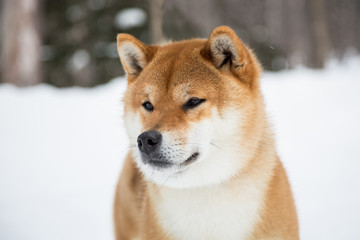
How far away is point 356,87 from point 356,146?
5.36 metres

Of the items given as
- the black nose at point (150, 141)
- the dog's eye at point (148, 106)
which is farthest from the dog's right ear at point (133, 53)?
the black nose at point (150, 141)

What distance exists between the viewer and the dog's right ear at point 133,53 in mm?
2609

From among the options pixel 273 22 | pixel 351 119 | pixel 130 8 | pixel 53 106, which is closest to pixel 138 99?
pixel 53 106

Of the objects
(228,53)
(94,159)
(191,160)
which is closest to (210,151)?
(191,160)

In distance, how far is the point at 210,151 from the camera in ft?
7.01

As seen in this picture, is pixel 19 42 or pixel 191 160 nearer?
pixel 191 160

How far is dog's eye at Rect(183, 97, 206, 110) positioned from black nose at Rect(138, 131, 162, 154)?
0.32 m

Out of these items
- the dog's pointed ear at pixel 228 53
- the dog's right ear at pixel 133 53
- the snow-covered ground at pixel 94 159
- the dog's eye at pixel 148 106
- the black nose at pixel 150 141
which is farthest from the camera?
the snow-covered ground at pixel 94 159

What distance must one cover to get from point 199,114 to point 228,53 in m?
0.50

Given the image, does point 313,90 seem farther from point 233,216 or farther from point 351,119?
point 233,216

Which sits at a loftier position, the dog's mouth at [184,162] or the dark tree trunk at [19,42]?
the dark tree trunk at [19,42]

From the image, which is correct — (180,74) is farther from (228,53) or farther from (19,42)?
(19,42)

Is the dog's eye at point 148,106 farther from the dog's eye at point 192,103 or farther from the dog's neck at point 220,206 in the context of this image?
the dog's neck at point 220,206

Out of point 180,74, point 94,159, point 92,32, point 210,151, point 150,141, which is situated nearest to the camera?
point 150,141
